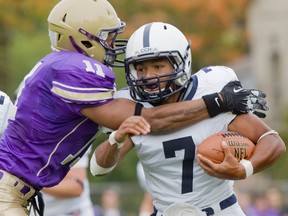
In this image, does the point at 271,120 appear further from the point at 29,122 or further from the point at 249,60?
the point at 29,122

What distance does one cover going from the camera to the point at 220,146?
554 cm

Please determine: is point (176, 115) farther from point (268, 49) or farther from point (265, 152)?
point (268, 49)

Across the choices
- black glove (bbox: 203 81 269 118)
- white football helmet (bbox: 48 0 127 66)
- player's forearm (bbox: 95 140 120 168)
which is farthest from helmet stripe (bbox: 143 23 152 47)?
player's forearm (bbox: 95 140 120 168)

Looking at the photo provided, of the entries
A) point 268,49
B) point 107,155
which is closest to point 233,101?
point 107,155

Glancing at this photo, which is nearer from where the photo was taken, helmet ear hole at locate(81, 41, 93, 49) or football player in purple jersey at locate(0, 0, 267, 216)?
football player in purple jersey at locate(0, 0, 267, 216)

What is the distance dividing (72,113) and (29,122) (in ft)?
0.84

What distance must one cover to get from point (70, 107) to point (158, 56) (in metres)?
0.56

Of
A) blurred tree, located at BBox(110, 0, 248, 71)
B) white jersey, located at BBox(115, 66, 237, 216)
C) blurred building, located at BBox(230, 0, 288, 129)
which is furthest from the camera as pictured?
blurred building, located at BBox(230, 0, 288, 129)

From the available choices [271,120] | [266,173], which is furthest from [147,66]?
[271,120]

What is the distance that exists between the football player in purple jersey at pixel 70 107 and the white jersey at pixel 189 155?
9cm

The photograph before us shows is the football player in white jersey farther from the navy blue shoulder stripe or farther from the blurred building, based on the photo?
the blurred building

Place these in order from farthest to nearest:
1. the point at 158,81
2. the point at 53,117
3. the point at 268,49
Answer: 1. the point at 268,49
2. the point at 53,117
3. the point at 158,81

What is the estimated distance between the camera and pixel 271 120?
37.2 meters

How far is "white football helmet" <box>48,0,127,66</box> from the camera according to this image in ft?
19.3
